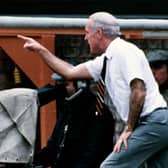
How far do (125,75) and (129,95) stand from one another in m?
0.14

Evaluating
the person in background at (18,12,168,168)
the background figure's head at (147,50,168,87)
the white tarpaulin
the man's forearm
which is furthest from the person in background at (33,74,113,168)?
the background figure's head at (147,50,168,87)

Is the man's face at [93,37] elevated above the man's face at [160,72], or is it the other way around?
the man's face at [93,37]

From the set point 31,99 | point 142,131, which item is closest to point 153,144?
point 142,131

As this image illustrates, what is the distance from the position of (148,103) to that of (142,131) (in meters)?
0.20

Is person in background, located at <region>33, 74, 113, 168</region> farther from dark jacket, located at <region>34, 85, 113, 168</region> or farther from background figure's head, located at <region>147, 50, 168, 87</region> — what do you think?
background figure's head, located at <region>147, 50, 168, 87</region>

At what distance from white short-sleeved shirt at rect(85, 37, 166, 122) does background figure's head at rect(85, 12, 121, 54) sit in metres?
0.08

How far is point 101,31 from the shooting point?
208 inches

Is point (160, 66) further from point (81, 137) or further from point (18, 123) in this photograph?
point (18, 123)

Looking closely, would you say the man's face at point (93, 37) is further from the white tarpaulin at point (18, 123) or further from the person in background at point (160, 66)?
the person in background at point (160, 66)

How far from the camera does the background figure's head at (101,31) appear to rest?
17.3ft

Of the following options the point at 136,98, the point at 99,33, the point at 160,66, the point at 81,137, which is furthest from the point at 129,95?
the point at 160,66
